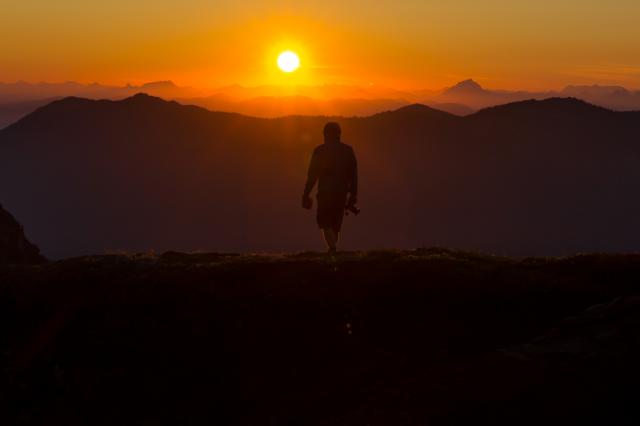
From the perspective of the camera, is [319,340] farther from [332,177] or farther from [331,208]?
[332,177]

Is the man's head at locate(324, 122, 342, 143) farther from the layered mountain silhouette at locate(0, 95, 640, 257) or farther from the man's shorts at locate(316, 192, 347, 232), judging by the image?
the layered mountain silhouette at locate(0, 95, 640, 257)

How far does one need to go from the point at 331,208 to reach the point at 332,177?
672 millimetres

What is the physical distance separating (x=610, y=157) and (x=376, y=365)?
21185 centimetres

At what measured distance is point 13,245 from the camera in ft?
107

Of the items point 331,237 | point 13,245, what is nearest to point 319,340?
point 331,237

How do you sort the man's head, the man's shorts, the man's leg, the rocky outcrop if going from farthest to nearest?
1. the rocky outcrop
2. the man's leg
3. the man's shorts
4. the man's head

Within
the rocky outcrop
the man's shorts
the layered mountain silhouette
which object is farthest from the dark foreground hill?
the layered mountain silhouette

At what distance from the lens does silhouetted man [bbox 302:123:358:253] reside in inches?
545

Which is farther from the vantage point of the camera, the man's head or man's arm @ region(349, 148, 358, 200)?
man's arm @ region(349, 148, 358, 200)

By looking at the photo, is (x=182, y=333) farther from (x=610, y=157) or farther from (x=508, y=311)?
(x=610, y=157)

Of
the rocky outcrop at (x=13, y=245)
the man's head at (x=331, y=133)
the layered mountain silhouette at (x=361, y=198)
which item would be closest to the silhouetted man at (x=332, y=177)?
the man's head at (x=331, y=133)

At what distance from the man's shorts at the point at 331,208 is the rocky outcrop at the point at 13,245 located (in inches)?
878

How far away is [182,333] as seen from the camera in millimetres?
9516

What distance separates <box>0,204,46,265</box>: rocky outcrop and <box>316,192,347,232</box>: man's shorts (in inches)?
878
